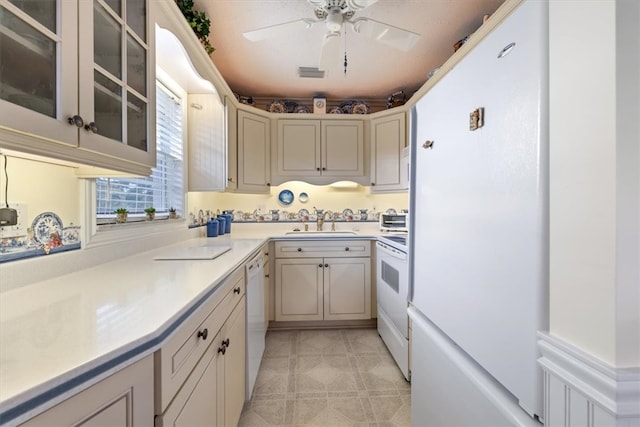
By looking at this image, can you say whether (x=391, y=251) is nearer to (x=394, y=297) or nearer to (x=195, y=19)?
(x=394, y=297)

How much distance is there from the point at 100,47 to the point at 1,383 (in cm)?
94

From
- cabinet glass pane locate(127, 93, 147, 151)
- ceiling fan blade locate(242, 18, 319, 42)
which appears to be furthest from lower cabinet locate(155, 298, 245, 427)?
ceiling fan blade locate(242, 18, 319, 42)

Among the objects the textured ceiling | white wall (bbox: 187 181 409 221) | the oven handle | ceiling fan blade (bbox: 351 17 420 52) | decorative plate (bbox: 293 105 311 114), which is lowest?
the oven handle

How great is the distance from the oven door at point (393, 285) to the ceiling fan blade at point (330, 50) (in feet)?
4.54

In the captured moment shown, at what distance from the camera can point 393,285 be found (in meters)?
2.05

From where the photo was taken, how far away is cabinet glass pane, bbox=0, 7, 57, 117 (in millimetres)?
619

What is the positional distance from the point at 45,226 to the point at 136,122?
1.63 feet

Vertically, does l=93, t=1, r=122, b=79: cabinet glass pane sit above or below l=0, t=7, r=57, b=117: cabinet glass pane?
above

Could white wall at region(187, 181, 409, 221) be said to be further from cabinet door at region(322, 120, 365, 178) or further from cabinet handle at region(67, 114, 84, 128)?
cabinet handle at region(67, 114, 84, 128)

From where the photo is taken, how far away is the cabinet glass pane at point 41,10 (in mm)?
649

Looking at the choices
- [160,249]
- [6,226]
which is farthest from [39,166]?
[160,249]

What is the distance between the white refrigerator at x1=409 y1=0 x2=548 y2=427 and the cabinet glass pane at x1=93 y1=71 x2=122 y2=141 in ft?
3.66

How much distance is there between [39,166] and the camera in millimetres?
976

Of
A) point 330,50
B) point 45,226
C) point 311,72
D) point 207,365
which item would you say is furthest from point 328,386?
point 311,72
